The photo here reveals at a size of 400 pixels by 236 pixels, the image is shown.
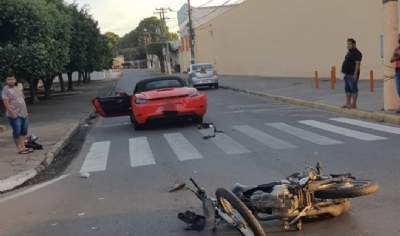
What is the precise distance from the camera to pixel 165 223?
5.55 metres

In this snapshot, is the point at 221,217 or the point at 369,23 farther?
the point at 369,23

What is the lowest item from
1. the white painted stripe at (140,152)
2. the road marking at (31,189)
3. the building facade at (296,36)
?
the road marking at (31,189)

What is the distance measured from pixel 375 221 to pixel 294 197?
1026mm

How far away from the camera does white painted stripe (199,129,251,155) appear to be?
9556 mm

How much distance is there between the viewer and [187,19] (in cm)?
7888

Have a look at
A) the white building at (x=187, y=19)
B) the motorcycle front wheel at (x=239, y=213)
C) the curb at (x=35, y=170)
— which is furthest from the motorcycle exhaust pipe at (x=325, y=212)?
the white building at (x=187, y=19)

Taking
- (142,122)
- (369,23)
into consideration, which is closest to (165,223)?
(142,122)

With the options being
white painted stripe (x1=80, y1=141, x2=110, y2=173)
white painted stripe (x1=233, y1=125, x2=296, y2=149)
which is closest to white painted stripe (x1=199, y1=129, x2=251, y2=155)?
white painted stripe (x1=233, y1=125, x2=296, y2=149)

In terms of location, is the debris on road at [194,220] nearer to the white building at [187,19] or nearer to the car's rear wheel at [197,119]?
the car's rear wheel at [197,119]

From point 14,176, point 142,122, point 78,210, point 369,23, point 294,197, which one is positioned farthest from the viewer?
point 369,23

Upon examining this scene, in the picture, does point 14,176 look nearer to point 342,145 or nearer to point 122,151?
point 122,151

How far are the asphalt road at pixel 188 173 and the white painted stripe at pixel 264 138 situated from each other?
2 centimetres

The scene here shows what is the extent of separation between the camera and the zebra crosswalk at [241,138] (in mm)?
9562

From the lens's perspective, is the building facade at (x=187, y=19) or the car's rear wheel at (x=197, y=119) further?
the building facade at (x=187, y=19)
